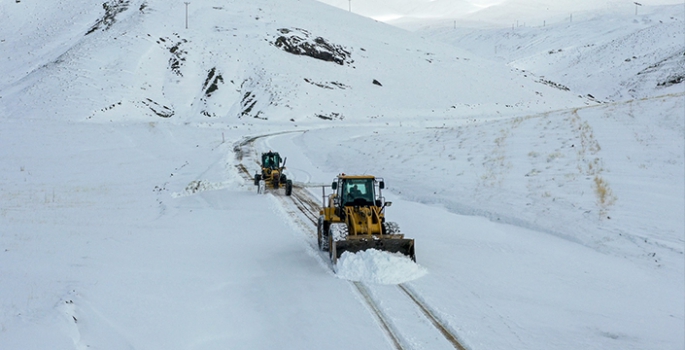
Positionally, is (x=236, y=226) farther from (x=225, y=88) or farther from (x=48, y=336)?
(x=225, y=88)

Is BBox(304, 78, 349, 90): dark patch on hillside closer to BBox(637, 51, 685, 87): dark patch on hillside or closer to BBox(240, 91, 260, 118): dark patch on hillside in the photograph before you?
BBox(240, 91, 260, 118): dark patch on hillside

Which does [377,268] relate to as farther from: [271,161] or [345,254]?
[271,161]

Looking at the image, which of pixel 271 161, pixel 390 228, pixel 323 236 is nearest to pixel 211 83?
pixel 271 161

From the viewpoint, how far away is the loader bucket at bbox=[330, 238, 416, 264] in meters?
12.2

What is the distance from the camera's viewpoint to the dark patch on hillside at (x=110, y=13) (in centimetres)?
8425

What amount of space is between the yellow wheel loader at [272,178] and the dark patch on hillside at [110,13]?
222 feet

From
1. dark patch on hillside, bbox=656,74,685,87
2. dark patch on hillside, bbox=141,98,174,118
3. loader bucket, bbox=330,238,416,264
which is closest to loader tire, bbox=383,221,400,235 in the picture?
loader bucket, bbox=330,238,416,264

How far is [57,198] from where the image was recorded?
20.4 metres

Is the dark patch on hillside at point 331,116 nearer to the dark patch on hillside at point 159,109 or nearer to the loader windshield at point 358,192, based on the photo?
the dark patch on hillside at point 159,109

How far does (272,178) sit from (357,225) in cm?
1255

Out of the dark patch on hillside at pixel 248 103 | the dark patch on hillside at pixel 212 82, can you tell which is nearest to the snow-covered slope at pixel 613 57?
the dark patch on hillside at pixel 248 103

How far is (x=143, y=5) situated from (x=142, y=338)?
92885mm

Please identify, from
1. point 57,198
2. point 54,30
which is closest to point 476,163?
point 57,198

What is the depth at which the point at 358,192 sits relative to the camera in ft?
45.3
